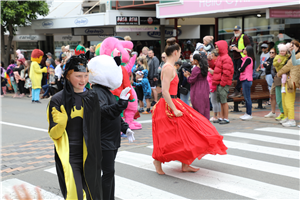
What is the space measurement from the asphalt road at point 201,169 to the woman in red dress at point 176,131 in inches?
16.9

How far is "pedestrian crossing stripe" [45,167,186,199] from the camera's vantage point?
15.0 feet

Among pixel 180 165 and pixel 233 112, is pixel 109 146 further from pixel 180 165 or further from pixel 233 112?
pixel 233 112

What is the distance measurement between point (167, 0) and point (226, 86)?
881cm

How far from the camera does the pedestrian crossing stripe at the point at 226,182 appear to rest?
4.55 metres

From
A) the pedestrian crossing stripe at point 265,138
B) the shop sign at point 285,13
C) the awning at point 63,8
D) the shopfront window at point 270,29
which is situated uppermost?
the awning at point 63,8

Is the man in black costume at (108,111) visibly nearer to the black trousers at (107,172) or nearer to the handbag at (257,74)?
the black trousers at (107,172)

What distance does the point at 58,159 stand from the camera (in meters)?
3.18

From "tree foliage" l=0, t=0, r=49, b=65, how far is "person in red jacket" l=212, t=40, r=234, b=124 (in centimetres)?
1650

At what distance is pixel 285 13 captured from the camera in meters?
12.9

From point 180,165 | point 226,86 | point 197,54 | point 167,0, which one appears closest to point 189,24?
point 167,0

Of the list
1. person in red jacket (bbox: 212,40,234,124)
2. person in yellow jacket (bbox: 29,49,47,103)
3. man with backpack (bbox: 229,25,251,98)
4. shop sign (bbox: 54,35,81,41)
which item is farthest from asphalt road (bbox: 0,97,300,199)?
shop sign (bbox: 54,35,81,41)

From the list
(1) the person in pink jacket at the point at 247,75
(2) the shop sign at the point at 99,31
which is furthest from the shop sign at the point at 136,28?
(1) the person in pink jacket at the point at 247,75

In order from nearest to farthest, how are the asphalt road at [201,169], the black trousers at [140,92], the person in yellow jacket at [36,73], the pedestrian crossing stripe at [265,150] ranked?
1. the asphalt road at [201,169]
2. the pedestrian crossing stripe at [265,150]
3. the black trousers at [140,92]
4. the person in yellow jacket at [36,73]

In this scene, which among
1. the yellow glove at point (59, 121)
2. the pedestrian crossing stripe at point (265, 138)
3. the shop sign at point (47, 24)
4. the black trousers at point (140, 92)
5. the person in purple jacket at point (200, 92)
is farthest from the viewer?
the shop sign at point (47, 24)
